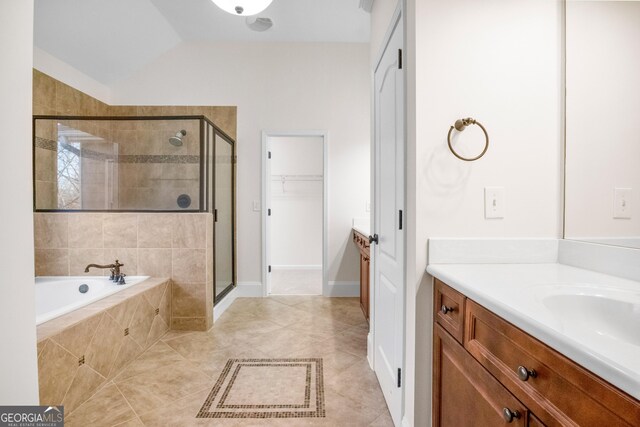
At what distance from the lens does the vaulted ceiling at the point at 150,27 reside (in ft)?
9.08

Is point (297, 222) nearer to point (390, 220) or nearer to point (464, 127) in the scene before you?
point (390, 220)

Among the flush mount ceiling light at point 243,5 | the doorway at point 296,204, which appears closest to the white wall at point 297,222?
the doorway at point 296,204

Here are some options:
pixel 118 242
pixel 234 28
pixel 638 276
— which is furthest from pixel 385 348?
pixel 234 28

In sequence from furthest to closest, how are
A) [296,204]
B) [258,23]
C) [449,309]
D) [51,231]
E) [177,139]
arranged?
[296,204], [258,23], [177,139], [51,231], [449,309]

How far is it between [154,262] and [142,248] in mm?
156

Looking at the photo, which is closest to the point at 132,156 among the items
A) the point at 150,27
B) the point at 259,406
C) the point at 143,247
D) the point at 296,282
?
the point at 143,247

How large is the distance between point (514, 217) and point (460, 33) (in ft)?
2.45

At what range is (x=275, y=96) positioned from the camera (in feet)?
12.0

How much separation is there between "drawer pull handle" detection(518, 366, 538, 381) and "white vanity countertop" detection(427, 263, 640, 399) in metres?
0.09

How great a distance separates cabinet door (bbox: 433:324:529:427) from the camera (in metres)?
0.76

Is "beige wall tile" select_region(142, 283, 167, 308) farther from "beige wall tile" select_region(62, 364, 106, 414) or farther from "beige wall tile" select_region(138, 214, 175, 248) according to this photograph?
"beige wall tile" select_region(62, 364, 106, 414)

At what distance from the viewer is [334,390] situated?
1807 mm

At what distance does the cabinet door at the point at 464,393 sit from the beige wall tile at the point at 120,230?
2509 mm

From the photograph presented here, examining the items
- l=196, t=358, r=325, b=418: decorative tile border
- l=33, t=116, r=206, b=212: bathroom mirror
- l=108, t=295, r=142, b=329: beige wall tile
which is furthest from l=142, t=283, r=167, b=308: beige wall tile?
l=196, t=358, r=325, b=418: decorative tile border
